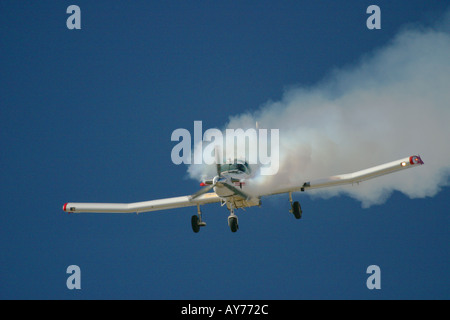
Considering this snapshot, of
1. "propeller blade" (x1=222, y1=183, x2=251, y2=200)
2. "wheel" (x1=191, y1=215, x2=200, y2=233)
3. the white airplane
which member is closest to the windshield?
the white airplane

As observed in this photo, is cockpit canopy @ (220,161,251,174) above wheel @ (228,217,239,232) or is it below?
above

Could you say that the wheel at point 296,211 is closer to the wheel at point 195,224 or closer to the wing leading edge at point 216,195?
the wing leading edge at point 216,195

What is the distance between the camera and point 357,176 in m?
50.2

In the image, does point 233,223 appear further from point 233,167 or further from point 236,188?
point 233,167

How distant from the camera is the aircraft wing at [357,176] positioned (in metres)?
47.9

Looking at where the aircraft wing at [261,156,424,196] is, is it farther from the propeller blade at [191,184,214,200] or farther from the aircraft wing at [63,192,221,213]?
the aircraft wing at [63,192,221,213]

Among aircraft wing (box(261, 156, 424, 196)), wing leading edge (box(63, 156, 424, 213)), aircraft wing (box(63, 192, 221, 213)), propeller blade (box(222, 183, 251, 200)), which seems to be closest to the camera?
aircraft wing (box(261, 156, 424, 196))

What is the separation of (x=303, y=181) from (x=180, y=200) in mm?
8292

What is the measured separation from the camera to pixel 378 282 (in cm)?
5631

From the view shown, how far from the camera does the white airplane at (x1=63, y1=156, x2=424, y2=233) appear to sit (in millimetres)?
48219

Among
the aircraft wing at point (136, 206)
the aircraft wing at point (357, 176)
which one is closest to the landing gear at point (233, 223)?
the aircraft wing at point (357, 176)

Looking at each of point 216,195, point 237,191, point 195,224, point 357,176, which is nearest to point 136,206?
point 195,224

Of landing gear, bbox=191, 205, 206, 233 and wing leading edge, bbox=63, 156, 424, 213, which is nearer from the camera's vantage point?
wing leading edge, bbox=63, 156, 424, 213
